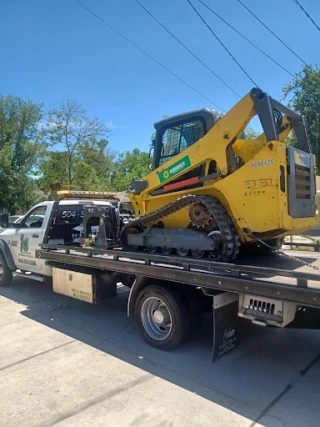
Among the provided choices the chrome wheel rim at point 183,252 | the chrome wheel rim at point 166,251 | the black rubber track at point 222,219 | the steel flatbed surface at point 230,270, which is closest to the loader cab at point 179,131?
the black rubber track at point 222,219

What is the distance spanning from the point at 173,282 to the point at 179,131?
271 cm

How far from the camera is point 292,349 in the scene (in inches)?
185

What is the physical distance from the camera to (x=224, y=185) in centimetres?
492

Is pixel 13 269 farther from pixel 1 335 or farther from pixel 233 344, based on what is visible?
pixel 233 344

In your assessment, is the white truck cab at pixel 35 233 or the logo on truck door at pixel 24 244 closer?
the white truck cab at pixel 35 233

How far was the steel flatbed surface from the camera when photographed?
132 inches

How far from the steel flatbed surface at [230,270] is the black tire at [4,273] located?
277 centimetres

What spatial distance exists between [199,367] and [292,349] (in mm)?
1401

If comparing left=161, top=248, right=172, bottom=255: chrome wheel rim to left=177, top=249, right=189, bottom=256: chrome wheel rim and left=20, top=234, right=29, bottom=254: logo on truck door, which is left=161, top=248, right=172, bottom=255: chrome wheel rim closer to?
left=177, top=249, right=189, bottom=256: chrome wheel rim

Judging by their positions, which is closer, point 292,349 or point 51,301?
point 292,349

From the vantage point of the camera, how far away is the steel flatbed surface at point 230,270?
336cm

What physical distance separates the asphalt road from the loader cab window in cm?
292

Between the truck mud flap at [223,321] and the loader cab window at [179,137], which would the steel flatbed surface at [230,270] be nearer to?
the truck mud flap at [223,321]

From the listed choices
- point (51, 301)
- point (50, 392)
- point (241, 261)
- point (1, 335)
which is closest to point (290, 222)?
point (241, 261)
